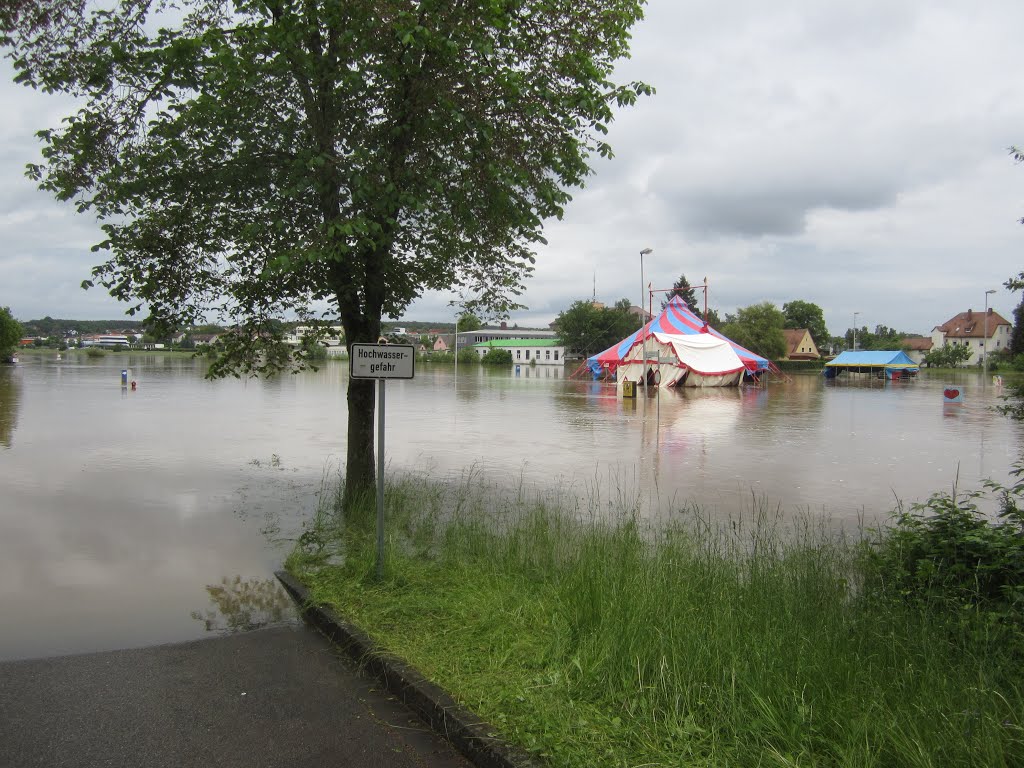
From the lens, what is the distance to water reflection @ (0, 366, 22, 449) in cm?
1634

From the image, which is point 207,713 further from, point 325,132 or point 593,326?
point 593,326

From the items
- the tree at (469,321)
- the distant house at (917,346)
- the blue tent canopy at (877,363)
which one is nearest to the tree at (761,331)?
the blue tent canopy at (877,363)

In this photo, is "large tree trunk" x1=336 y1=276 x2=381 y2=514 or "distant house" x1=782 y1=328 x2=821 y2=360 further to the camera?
"distant house" x1=782 y1=328 x2=821 y2=360

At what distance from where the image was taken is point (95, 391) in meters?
31.4

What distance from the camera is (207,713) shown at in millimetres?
4055

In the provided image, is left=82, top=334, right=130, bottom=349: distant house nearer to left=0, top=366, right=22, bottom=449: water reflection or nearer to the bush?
left=0, top=366, right=22, bottom=449: water reflection

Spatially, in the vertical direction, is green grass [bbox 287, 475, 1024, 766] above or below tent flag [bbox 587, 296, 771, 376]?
below

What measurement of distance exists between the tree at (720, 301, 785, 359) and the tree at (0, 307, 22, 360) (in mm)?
71330

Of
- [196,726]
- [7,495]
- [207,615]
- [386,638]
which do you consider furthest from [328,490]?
[196,726]

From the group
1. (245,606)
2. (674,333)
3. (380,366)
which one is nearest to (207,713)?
(245,606)

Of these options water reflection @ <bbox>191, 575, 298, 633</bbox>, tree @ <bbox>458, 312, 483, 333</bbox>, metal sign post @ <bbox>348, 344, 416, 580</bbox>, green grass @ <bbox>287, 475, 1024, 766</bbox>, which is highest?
tree @ <bbox>458, 312, 483, 333</bbox>

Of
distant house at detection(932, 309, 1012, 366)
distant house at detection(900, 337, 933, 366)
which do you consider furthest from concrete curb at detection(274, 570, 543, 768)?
distant house at detection(900, 337, 933, 366)

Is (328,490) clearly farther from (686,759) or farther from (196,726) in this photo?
(686,759)

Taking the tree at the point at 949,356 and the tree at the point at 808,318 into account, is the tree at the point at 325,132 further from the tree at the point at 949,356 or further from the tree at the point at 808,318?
the tree at the point at 808,318
